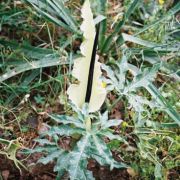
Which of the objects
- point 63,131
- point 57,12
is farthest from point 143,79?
point 57,12

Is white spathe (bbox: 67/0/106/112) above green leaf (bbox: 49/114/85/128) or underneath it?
above

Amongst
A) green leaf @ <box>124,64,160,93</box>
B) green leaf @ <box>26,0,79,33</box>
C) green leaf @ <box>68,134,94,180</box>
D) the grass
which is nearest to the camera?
green leaf @ <box>68,134,94,180</box>

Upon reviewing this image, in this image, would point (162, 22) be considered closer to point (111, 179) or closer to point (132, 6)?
point (132, 6)

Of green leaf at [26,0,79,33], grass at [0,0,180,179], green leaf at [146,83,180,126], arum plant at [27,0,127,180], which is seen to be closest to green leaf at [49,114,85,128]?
arum plant at [27,0,127,180]

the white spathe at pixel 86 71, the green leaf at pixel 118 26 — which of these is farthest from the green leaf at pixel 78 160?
the green leaf at pixel 118 26

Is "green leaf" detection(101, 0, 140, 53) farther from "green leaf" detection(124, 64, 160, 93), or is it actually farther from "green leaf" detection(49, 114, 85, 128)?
"green leaf" detection(49, 114, 85, 128)

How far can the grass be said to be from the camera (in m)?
1.67

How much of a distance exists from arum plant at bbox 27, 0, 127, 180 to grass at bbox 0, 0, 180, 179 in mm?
130

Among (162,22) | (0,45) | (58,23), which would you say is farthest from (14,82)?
(162,22)

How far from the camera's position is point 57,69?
6.29 ft

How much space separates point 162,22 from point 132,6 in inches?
6.3

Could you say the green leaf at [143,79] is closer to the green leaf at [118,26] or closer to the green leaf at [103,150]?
the green leaf at [103,150]

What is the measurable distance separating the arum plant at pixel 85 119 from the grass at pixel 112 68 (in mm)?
130

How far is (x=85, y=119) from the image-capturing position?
136 cm
